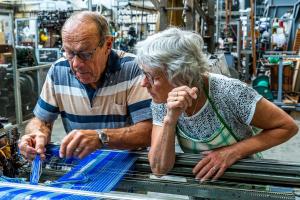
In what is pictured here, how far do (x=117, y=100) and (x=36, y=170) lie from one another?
0.50 m

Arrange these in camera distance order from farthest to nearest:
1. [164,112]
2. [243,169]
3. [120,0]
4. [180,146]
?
1. [120,0]
2. [180,146]
3. [164,112]
4. [243,169]

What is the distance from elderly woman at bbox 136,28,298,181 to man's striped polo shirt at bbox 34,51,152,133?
6.6 inches

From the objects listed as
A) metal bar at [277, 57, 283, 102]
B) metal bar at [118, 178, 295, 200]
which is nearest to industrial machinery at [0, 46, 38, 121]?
metal bar at [277, 57, 283, 102]

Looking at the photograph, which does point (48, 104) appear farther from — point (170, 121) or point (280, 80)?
point (280, 80)

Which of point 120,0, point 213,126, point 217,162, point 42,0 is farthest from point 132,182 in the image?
point 42,0

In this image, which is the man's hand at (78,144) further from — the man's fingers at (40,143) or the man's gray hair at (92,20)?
the man's gray hair at (92,20)

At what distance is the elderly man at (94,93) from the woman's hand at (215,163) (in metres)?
0.34

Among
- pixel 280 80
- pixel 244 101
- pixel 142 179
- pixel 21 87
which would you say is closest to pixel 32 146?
pixel 142 179

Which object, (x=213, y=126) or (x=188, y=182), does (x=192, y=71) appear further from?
(x=188, y=182)

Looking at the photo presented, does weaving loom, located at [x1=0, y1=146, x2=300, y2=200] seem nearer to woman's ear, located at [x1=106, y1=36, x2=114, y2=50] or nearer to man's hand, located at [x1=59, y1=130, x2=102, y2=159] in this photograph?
man's hand, located at [x1=59, y1=130, x2=102, y2=159]

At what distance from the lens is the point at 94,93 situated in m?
1.50

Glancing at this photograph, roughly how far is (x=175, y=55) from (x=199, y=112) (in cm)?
25

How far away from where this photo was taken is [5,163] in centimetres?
116

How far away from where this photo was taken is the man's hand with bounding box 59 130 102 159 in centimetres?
117
